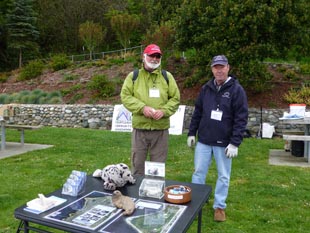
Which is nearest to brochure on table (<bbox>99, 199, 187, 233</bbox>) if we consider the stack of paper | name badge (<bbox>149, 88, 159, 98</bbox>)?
the stack of paper

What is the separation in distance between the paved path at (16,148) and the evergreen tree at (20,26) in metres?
16.5

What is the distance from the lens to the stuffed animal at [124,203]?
2233 mm

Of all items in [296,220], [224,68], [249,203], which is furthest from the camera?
[249,203]

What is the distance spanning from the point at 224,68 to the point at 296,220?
1.78 metres

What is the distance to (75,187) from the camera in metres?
2.55

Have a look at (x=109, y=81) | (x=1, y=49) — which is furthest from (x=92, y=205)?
(x=1, y=49)

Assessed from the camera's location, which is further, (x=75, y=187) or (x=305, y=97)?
(x=305, y=97)

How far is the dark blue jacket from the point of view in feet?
11.3

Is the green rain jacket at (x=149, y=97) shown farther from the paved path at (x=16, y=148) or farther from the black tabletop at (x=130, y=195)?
the paved path at (x=16, y=148)

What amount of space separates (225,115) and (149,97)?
2.56 feet

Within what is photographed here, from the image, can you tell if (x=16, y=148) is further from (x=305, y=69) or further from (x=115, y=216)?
(x=305, y=69)

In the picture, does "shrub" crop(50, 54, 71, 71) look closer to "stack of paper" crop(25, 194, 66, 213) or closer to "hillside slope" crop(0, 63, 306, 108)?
"hillside slope" crop(0, 63, 306, 108)

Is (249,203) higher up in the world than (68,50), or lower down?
lower down

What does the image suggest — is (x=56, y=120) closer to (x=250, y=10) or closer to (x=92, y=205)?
(x=250, y=10)
